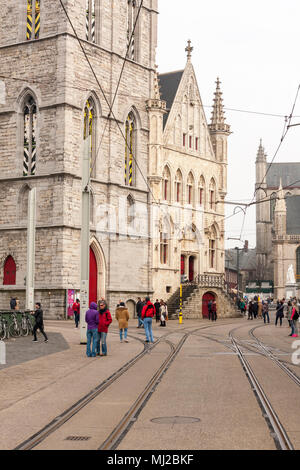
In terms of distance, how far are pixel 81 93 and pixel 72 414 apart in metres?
31.0

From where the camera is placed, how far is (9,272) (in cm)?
3856

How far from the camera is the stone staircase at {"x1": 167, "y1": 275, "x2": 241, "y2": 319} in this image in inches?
1785

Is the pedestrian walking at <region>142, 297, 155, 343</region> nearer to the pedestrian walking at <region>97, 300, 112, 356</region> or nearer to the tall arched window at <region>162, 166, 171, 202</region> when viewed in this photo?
the pedestrian walking at <region>97, 300, 112, 356</region>

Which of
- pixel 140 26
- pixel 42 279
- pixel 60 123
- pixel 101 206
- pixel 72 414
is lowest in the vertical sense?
pixel 72 414

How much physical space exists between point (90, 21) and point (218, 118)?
15.9 metres

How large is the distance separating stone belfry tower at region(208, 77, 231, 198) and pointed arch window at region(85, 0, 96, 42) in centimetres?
1450

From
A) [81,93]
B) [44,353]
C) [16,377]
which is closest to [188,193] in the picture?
[81,93]

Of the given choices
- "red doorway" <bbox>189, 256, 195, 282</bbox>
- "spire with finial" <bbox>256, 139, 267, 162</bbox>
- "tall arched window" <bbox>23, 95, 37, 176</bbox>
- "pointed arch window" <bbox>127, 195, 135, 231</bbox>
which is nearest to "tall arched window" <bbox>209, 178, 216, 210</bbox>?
"red doorway" <bbox>189, 256, 195, 282</bbox>

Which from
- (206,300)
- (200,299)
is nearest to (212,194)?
(206,300)

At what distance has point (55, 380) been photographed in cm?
1294

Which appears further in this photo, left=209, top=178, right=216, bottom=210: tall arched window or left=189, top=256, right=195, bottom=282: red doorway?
left=209, top=178, right=216, bottom=210: tall arched window

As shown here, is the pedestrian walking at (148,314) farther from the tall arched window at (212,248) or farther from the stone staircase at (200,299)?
the tall arched window at (212,248)

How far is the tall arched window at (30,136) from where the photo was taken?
38.4 m

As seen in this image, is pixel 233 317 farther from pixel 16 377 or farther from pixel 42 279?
pixel 16 377
